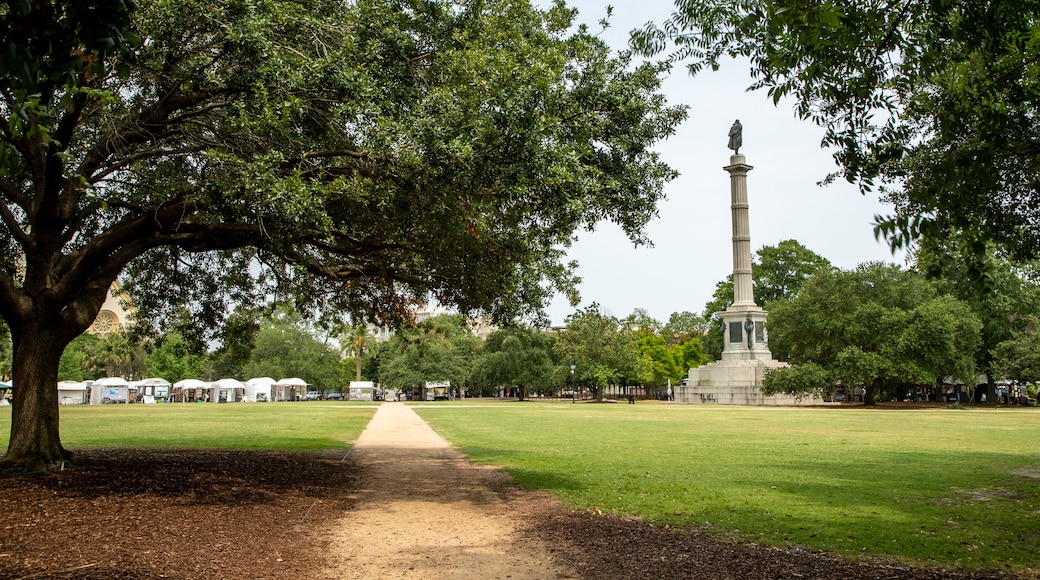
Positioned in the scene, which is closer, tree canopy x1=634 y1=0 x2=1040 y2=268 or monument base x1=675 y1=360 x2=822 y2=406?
tree canopy x1=634 y1=0 x2=1040 y2=268

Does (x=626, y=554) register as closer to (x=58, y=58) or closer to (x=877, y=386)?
(x=58, y=58)

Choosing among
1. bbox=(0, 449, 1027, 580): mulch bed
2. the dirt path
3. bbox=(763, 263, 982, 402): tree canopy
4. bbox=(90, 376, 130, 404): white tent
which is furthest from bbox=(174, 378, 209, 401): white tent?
bbox=(0, 449, 1027, 580): mulch bed

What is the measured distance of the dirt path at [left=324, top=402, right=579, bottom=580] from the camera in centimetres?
674

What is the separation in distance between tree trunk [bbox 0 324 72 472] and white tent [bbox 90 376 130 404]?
224 ft

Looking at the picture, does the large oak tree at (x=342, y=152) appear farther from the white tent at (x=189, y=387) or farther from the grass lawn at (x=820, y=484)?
the white tent at (x=189, y=387)

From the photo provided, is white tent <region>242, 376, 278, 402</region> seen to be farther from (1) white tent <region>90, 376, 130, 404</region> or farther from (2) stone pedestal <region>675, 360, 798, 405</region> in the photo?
(2) stone pedestal <region>675, 360, 798, 405</region>

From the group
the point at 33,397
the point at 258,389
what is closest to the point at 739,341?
the point at 33,397

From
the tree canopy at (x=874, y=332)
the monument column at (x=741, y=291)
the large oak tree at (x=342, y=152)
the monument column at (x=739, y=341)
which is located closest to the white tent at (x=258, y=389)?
the monument column at (x=739, y=341)

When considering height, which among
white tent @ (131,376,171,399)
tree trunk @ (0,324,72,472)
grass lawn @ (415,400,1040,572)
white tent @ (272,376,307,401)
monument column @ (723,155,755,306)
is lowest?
white tent @ (272,376,307,401)

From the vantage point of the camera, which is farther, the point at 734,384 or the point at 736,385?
the point at 734,384

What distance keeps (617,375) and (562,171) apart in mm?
66836

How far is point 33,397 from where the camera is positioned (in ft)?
38.6

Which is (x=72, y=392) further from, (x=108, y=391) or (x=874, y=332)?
(x=874, y=332)

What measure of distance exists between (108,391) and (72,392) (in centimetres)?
630
